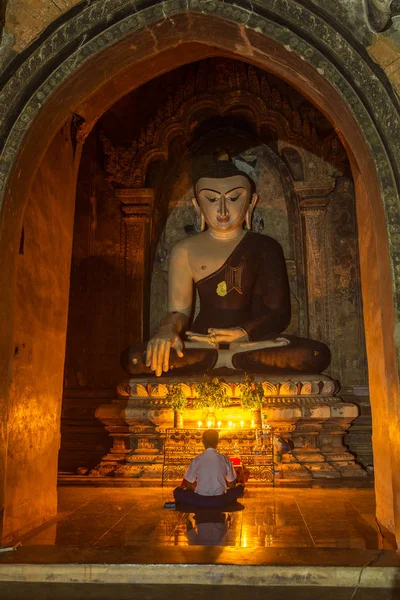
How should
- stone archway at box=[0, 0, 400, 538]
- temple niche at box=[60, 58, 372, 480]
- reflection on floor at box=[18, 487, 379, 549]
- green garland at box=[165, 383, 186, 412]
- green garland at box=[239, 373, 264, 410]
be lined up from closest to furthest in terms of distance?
1. stone archway at box=[0, 0, 400, 538]
2. reflection on floor at box=[18, 487, 379, 549]
3. green garland at box=[239, 373, 264, 410]
4. green garland at box=[165, 383, 186, 412]
5. temple niche at box=[60, 58, 372, 480]

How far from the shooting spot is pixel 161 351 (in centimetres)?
753

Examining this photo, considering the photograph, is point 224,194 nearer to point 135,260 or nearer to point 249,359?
point 135,260

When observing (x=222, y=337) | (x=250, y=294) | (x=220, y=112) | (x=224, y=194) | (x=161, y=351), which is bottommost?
(x=161, y=351)

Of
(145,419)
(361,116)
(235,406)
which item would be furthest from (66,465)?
(361,116)

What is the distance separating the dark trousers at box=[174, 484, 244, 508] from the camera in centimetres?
468

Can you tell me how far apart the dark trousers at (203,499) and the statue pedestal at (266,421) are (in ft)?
5.71

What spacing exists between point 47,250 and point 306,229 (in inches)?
199

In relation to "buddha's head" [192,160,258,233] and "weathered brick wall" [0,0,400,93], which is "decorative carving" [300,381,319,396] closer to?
"buddha's head" [192,160,258,233]

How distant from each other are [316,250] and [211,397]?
3134 mm

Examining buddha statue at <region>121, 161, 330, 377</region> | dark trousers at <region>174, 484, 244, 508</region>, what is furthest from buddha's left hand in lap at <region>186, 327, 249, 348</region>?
dark trousers at <region>174, 484, 244, 508</region>

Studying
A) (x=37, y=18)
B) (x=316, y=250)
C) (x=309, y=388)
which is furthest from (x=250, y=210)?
→ (x=37, y=18)

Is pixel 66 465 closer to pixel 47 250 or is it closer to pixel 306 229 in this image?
pixel 47 250

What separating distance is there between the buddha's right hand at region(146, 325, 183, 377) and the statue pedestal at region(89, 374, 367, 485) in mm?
174

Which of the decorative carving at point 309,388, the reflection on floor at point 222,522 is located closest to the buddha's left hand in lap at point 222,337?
the decorative carving at point 309,388
